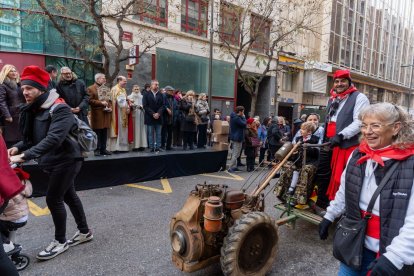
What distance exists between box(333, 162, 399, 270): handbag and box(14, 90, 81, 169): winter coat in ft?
9.15

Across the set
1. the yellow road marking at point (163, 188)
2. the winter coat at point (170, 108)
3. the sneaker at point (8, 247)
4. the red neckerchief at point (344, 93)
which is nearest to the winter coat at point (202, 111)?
the winter coat at point (170, 108)

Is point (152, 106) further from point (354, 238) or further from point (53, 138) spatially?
point (354, 238)

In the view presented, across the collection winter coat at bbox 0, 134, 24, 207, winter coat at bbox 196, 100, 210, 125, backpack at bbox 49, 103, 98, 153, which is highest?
winter coat at bbox 196, 100, 210, 125

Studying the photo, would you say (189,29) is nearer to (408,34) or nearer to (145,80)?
(145,80)

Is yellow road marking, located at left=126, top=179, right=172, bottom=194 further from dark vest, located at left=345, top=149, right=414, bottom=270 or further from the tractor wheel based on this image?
dark vest, located at left=345, top=149, right=414, bottom=270

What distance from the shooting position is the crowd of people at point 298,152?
70.4 inches

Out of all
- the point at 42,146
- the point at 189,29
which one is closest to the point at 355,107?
the point at 42,146

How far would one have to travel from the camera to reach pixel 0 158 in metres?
2.18

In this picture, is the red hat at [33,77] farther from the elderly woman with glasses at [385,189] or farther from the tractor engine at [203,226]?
the elderly woman with glasses at [385,189]

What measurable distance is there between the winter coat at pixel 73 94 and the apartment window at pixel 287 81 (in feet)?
62.6

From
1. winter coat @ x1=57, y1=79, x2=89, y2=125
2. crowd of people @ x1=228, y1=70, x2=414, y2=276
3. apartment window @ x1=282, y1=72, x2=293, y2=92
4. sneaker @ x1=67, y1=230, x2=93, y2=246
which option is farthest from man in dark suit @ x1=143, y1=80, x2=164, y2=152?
apartment window @ x1=282, y1=72, x2=293, y2=92

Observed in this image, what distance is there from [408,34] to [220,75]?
117 ft

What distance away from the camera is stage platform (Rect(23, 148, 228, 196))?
6.05 m

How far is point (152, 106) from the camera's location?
7832 millimetres
